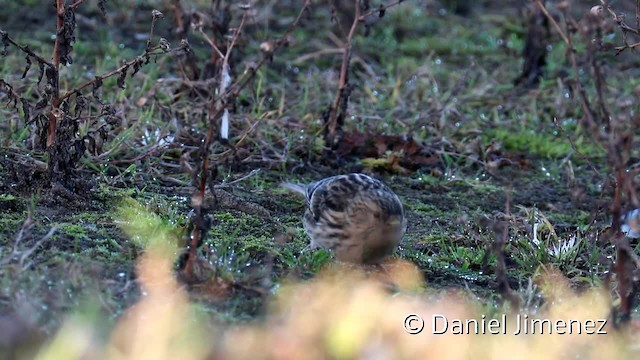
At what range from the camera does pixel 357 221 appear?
17.3 ft

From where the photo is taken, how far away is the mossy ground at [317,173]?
14.9ft

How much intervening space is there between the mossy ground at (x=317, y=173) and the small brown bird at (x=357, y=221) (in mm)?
115

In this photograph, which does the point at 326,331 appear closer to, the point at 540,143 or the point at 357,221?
the point at 357,221

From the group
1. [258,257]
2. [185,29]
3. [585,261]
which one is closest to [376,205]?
[258,257]

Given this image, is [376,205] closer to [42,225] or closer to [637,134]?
[42,225]

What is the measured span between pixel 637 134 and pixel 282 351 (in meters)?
5.21

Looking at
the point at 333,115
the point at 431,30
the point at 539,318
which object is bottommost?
the point at 431,30

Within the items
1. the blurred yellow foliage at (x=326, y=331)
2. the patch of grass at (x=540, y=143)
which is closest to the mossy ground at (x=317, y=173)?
the patch of grass at (x=540, y=143)

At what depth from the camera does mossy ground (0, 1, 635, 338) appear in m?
4.55

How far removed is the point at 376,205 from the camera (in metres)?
5.26

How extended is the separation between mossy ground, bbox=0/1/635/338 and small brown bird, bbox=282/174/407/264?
115 millimetres

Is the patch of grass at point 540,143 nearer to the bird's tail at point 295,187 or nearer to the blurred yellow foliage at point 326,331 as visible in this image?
the bird's tail at point 295,187

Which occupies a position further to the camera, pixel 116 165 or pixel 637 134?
pixel 637 134

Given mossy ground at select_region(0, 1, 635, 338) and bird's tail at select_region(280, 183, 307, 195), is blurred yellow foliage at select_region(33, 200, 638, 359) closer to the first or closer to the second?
mossy ground at select_region(0, 1, 635, 338)
